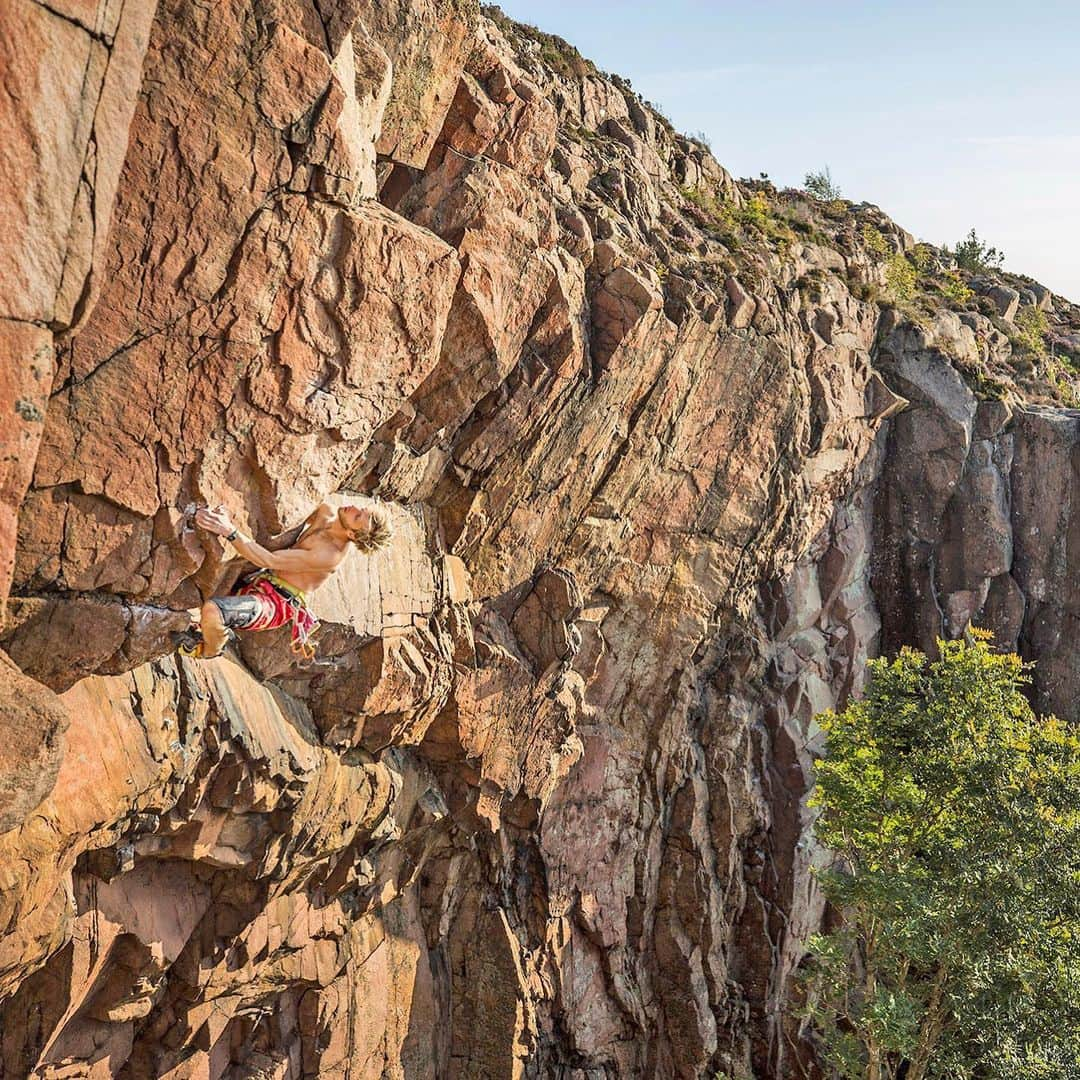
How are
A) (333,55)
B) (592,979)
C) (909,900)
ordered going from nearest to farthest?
(333,55)
(909,900)
(592,979)

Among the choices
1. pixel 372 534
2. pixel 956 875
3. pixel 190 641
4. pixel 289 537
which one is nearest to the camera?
pixel 372 534

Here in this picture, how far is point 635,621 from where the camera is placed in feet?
94.1

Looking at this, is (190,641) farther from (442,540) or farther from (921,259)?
(921,259)

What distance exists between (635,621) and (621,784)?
182 inches

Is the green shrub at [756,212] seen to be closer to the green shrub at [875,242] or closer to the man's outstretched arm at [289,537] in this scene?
the green shrub at [875,242]

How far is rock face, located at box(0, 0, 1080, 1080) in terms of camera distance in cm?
1179

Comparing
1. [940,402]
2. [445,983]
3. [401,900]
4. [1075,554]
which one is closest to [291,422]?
[401,900]

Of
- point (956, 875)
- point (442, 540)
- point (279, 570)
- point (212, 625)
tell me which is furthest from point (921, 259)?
point (212, 625)

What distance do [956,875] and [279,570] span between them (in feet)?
60.7

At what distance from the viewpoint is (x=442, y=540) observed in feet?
74.1

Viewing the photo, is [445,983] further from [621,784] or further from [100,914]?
[100,914]

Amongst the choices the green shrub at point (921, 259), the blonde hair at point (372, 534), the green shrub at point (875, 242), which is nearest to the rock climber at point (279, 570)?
the blonde hair at point (372, 534)

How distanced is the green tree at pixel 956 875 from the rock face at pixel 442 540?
506cm

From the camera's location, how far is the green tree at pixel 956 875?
2184 centimetres
